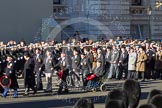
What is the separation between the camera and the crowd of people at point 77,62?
2202cm

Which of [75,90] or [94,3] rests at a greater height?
[94,3]

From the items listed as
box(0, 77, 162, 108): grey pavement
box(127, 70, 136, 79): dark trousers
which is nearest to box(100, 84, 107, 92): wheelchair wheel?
box(0, 77, 162, 108): grey pavement

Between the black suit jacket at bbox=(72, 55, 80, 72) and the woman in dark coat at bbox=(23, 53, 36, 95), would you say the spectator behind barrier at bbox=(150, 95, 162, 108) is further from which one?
the black suit jacket at bbox=(72, 55, 80, 72)

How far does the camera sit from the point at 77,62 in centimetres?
2322

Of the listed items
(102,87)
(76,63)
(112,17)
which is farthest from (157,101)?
(112,17)

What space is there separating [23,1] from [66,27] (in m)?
4.04

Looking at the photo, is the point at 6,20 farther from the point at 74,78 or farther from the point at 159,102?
the point at 159,102

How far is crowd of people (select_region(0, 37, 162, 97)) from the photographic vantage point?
867 inches

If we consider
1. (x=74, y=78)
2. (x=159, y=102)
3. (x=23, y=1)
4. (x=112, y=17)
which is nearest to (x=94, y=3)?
(x=112, y=17)

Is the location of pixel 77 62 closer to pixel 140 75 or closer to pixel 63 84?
pixel 63 84

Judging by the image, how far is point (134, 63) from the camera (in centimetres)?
2727

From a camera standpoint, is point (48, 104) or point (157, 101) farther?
point (48, 104)

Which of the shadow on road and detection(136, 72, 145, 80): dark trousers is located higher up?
detection(136, 72, 145, 80): dark trousers

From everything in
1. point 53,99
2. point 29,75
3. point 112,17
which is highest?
point 112,17
